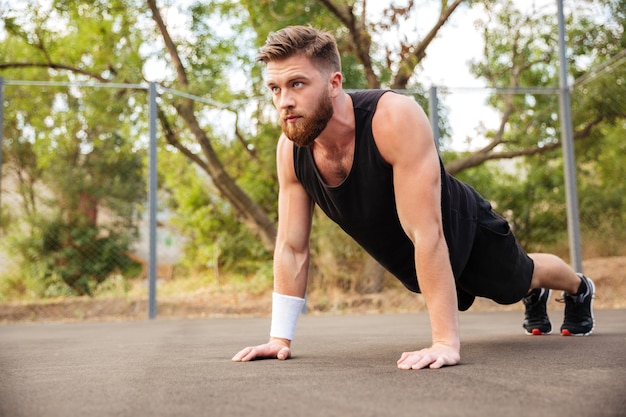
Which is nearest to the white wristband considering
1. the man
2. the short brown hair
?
the man

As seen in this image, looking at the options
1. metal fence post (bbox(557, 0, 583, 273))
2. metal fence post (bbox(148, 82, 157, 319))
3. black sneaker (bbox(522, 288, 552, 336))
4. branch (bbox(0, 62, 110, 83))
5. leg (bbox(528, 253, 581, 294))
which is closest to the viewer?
leg (bbox(528, 253, 581, 294))

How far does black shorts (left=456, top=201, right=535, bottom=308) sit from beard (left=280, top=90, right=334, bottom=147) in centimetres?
70

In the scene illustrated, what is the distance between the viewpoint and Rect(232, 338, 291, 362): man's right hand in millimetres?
1956

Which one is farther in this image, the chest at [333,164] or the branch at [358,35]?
the branch at [358,35]

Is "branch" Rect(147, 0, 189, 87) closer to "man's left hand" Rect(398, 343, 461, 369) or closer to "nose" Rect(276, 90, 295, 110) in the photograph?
"nose" Rect(276, 90, 295, 110)

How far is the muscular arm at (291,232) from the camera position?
2105 millimetres

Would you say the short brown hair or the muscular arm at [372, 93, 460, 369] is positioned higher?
the short brown hair

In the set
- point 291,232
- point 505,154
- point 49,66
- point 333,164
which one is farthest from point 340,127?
point 49,66

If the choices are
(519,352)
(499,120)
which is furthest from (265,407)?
(499,120)

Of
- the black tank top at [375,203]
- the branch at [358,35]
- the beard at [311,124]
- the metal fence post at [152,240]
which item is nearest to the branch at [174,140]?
the metal fence post at [152,240]

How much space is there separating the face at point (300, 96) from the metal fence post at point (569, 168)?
442 cm

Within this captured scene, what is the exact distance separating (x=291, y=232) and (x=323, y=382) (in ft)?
2.41

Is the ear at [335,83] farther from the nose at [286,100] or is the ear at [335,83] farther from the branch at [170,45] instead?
the branch at [170,45]

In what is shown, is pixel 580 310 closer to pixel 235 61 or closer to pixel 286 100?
pixel 286 100
